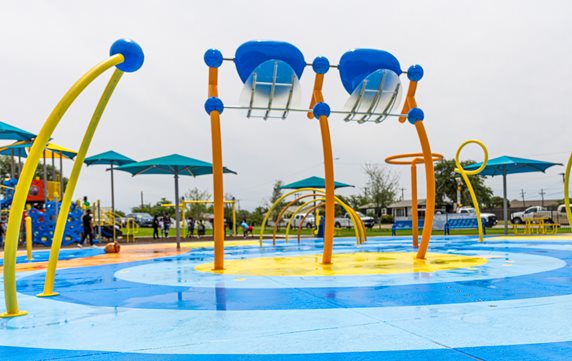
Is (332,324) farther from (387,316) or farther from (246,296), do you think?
(246,296)

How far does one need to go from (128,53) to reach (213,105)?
139 inches

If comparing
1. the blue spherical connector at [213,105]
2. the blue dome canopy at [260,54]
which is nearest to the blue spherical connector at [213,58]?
the blue dome canopy at [260,54]

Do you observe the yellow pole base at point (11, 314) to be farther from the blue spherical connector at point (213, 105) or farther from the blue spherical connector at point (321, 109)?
the blue spherical connector at point (321, 109)

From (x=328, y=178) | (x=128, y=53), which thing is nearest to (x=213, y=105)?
(x=328, y=178)

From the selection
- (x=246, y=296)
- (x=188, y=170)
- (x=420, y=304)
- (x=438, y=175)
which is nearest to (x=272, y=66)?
(x=246, y=296)

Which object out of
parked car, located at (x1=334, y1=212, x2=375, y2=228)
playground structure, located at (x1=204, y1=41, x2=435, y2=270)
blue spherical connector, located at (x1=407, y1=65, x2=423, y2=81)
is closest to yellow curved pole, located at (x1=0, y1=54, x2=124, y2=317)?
playground structure, located at (x1=204, y1=41, x2=435, y2=270)

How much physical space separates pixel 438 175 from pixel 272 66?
56.1 m

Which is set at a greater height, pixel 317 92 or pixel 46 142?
pixel 317 92

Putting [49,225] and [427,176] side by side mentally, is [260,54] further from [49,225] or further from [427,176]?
[49,225]

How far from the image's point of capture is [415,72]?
1121 cm

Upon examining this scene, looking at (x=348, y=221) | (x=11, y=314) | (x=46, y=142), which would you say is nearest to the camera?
(x=11, y=314)

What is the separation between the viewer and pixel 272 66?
31.8ft

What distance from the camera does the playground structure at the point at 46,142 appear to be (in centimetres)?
526

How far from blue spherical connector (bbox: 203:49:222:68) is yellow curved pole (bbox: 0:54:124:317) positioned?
13.0 feet
